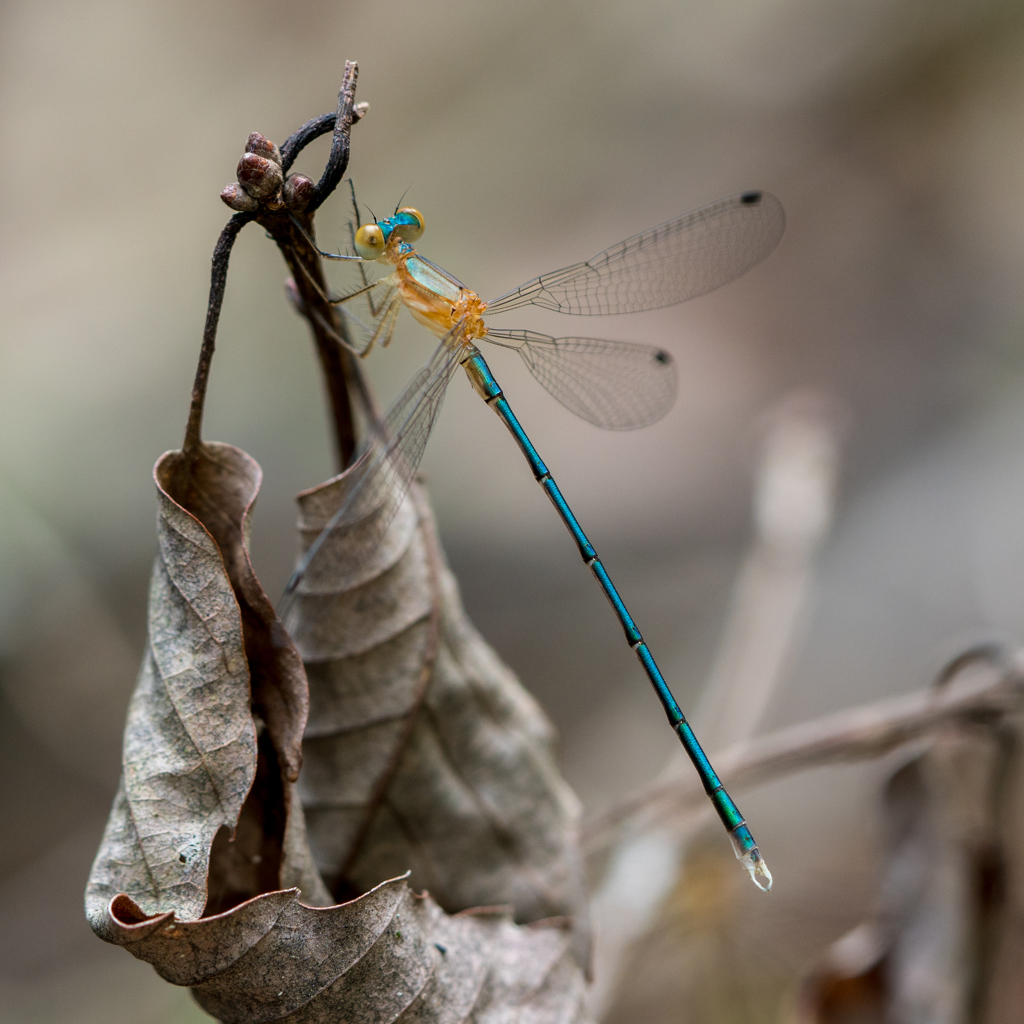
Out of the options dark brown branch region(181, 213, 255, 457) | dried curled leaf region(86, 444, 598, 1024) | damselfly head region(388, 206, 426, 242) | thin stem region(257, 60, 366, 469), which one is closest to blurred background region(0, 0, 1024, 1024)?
damselfly head region(388, 206, 426, 242)

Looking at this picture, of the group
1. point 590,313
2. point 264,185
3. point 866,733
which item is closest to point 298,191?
point 264,185

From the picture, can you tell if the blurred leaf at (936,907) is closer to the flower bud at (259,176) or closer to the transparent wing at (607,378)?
the transparent wing at (607,378)

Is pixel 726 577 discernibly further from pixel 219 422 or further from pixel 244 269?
pixel 244 269

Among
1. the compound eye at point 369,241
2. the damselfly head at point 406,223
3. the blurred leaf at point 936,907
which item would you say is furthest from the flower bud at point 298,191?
the blurred leaf at point 936,907

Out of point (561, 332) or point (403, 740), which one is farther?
point (561, 332)

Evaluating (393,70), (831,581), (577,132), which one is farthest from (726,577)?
(393,70)

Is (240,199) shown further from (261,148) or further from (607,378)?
(607,378)

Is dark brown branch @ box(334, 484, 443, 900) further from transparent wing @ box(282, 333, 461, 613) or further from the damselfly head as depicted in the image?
the damselfly head
